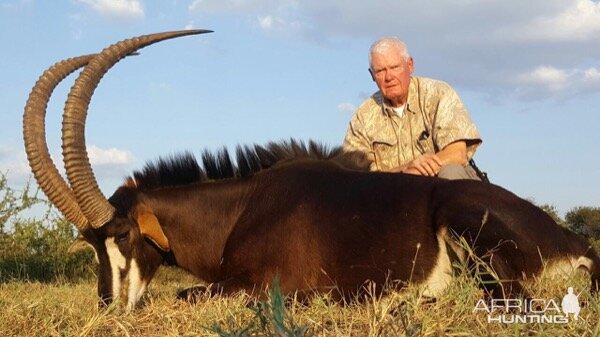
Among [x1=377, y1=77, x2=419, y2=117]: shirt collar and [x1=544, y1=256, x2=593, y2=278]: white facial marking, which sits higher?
[x1=377, y1=77, x2=419, y2=117]: shirt collar

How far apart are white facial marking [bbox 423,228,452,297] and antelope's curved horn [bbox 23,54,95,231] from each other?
2.40 meters

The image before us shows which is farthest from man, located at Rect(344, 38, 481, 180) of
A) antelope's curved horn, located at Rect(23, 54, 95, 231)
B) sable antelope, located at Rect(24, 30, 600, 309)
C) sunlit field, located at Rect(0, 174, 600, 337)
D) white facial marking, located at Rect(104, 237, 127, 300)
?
antelope's curved horn, located at Rect(23, 54, 95, 231)

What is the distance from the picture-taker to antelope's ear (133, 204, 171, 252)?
562cm

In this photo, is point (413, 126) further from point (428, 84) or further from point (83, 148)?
point (83, 148)

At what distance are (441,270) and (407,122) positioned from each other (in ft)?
7.69

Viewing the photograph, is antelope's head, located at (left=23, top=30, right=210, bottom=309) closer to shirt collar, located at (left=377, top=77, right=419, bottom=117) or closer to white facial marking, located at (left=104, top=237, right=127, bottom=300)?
white facial marking, located at (left=104, top=237, right=127, bottom=300)

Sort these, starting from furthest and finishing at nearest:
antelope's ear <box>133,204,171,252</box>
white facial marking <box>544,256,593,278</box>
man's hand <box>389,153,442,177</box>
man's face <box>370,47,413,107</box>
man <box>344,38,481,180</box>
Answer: man's face <box>370,47,413,107</box> → man <box>344,38,481,180</box> → man's hand <box>389,153,442,177</box> → antelope's ear <box>133,204,171,252</box> → white facial marking <box>544,256,593,278</box>

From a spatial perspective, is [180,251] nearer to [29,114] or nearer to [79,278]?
[29,114]

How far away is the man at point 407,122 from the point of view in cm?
651

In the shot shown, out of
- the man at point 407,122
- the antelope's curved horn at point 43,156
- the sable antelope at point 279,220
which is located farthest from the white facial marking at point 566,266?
the antelope's curved horn at point 43,156

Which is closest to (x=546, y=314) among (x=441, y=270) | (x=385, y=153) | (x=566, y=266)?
(x=441, y=270)

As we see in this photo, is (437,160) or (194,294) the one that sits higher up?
(437,160)

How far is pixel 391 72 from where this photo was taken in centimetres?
675

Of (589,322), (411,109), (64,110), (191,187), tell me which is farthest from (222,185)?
(589,322)
